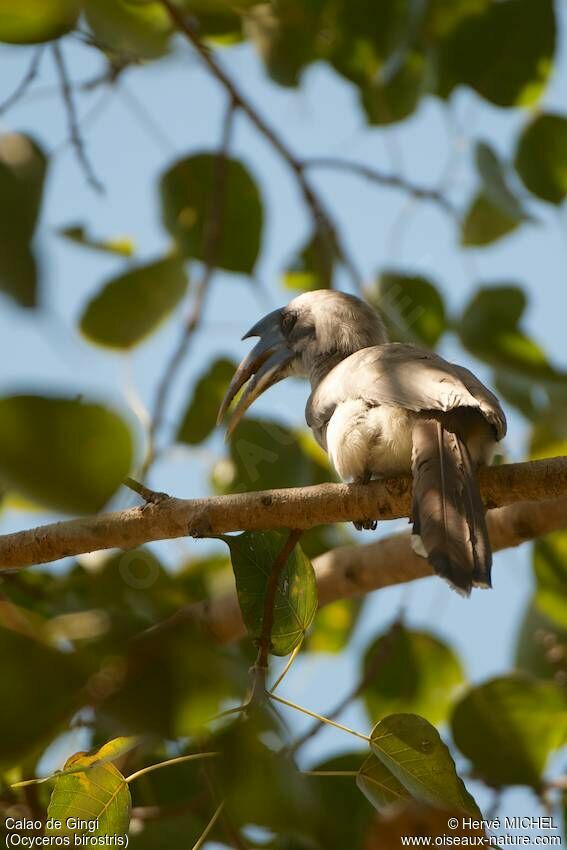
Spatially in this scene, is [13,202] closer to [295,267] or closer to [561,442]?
[561,442]

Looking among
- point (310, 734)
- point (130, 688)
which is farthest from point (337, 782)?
point (130, 688)

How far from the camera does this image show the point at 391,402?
2.58 meters

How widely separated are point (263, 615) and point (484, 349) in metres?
1.67

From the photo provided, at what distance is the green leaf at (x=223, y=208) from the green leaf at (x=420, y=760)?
2.08 meters

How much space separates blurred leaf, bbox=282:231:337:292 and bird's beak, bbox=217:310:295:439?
0.38m

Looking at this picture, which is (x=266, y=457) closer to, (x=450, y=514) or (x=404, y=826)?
(x=450, y=514)

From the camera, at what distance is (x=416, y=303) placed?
3.71m

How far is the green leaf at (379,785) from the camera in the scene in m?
1.79

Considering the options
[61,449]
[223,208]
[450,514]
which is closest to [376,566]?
[450,514]

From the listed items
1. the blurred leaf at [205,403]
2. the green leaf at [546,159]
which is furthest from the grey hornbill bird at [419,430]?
the green leaf at [546,159]

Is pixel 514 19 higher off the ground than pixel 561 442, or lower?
higher

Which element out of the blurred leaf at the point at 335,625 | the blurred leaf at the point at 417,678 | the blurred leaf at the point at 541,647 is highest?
the blurred leaf at the point at 541,647

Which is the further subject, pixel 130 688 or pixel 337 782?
pixel 337 782

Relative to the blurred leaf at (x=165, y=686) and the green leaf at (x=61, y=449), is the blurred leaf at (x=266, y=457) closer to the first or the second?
the blurred leaf at (x=165, y=686)
